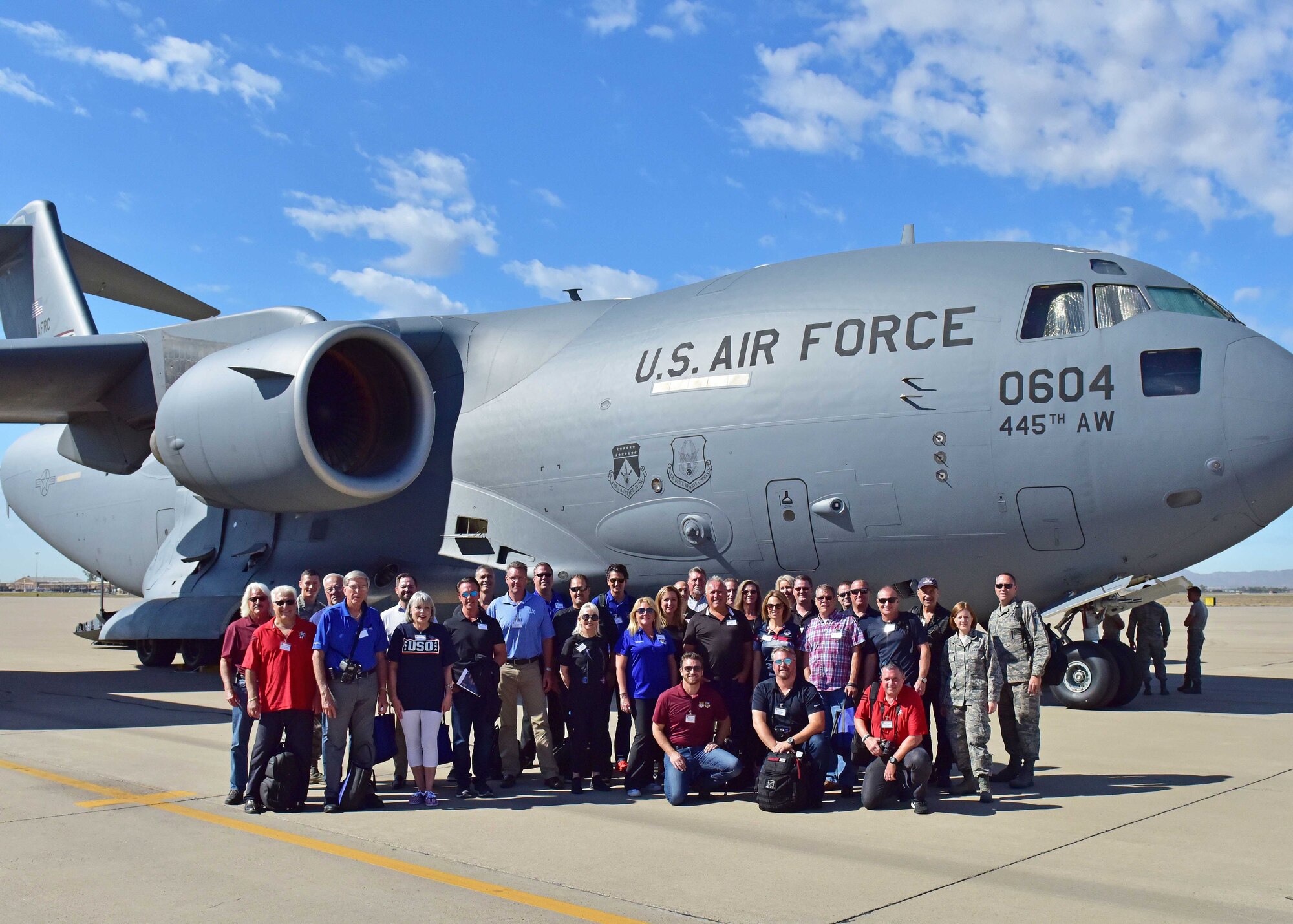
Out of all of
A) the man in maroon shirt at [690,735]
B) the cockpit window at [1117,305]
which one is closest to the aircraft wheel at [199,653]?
the man in maroon shirt at [690,735]

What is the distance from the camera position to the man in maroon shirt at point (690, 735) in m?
6.80

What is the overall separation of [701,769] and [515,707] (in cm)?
144

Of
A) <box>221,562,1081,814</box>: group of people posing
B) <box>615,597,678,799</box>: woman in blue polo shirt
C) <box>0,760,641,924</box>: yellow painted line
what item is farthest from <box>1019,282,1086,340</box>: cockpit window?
<box>0,760,641,924</box>: yellow painted line

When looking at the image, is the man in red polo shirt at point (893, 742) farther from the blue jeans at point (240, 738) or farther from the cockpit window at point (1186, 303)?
the cockpit window at point (1186, 303)

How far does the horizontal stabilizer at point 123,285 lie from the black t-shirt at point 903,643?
55.0 ft

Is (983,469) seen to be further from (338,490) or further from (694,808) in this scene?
(338,490)

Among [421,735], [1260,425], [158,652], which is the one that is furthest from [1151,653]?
[158,652]

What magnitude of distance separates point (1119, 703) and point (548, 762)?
606 centimetres

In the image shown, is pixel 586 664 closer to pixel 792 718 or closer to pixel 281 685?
pixel 792 718

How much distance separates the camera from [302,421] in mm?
11492

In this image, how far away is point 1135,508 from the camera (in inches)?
367

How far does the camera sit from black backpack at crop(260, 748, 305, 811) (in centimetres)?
644

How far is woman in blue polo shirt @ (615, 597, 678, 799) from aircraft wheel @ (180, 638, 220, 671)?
34.4 feet

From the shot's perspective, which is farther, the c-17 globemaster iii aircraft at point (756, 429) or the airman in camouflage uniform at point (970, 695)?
the c-17 globemaster iii aircraft at point (756, 429)
